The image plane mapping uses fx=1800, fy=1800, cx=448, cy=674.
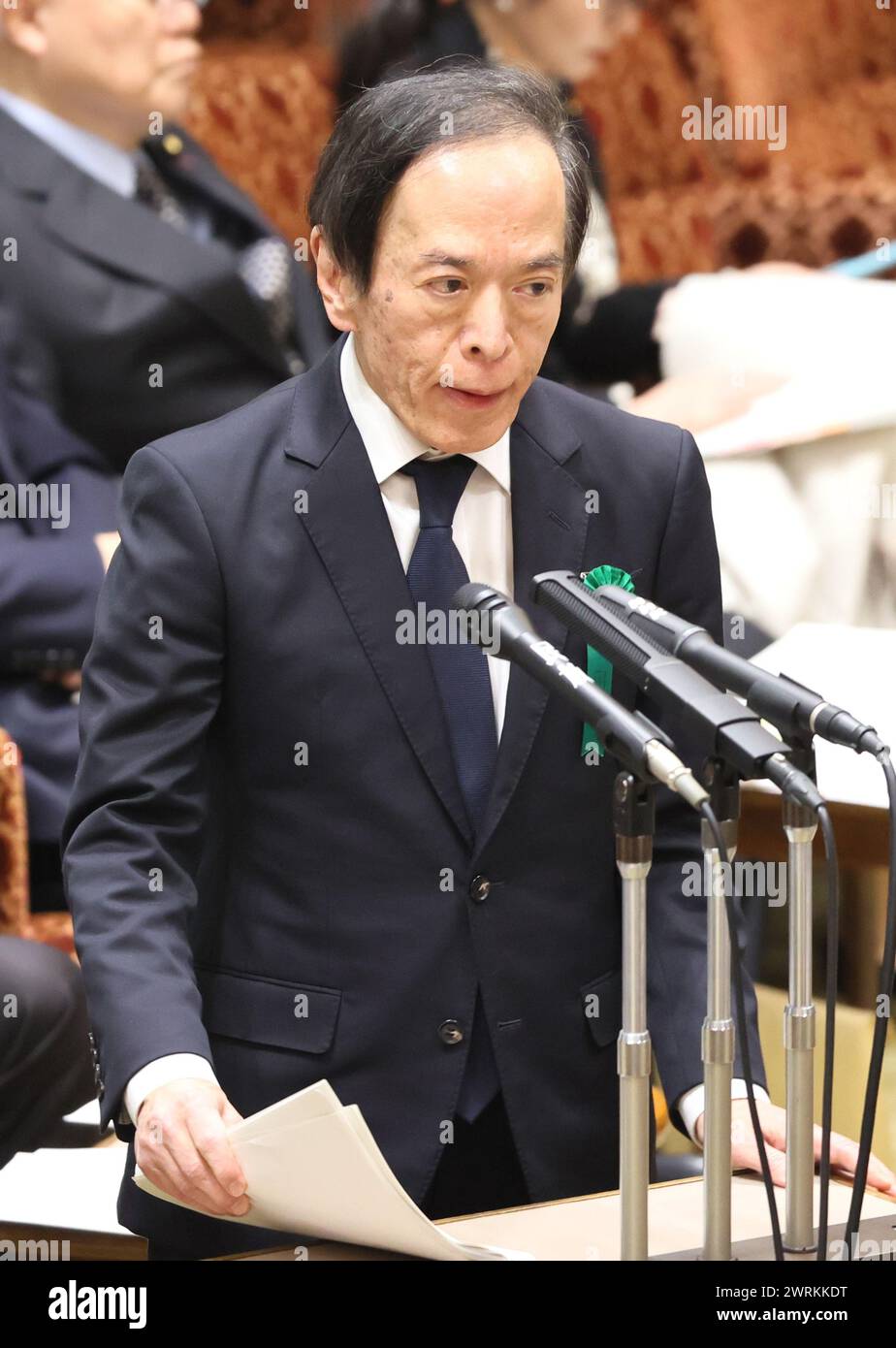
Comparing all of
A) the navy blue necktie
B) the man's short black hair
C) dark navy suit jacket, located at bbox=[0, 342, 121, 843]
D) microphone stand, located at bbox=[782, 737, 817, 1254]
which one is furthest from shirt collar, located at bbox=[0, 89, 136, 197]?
microphone stand, located at bbox=[782, 737, 817, 1254]

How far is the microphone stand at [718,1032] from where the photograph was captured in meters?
→ 1.11

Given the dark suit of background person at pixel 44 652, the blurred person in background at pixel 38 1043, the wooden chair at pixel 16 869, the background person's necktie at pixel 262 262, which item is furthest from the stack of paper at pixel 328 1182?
the background person's necktie at pixel 262 262

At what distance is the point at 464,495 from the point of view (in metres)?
1.66

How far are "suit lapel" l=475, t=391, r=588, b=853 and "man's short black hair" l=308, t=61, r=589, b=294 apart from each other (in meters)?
0.16

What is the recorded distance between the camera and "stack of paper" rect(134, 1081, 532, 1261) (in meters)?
1.16

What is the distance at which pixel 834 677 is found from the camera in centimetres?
328

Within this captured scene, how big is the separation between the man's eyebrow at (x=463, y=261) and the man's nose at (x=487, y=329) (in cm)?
3

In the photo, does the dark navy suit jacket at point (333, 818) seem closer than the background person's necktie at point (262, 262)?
Yes

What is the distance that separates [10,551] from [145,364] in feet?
1.59

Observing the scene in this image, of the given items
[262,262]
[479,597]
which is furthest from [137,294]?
[479,597]

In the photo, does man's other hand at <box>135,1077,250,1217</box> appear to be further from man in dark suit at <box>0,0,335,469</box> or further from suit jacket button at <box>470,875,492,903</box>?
man in dark suit at <box>0,0,335,469</box>

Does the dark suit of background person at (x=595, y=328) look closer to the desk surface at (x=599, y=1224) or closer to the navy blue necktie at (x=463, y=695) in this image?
the navy blue necktie at (x=463, y=695)
